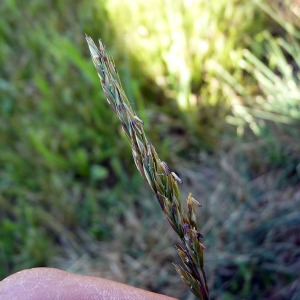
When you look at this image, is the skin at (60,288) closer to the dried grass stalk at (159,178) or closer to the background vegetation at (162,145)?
the dried grass stalk at (159,178)

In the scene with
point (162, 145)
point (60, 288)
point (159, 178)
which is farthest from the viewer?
point (162, 145)

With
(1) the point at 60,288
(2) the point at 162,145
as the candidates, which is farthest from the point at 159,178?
(2) the point at 162,145

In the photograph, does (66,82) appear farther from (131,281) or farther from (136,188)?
(131,281)

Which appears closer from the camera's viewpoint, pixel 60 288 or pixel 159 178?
pixel 159 178

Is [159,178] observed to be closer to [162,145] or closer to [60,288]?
[60,288]

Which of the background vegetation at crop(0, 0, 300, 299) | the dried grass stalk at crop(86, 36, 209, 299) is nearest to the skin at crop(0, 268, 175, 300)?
the dried grass stalk at crop(86, 36, 209, 299)

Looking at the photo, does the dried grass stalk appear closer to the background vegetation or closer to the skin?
the skin

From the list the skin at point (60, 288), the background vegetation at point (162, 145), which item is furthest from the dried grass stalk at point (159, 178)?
the background vegetation at point (162, 145)

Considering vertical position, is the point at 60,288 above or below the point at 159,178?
below
